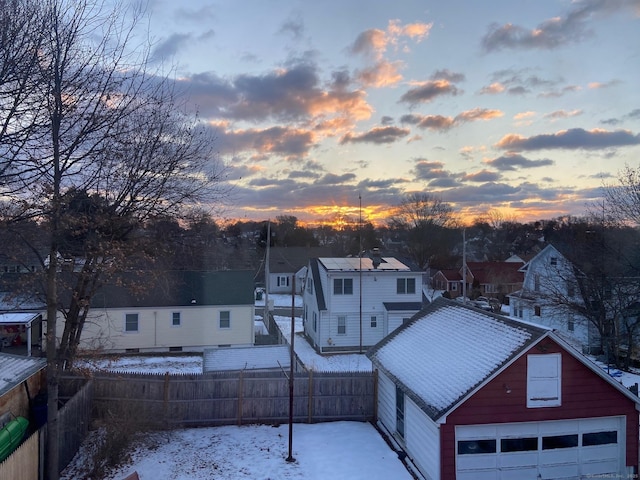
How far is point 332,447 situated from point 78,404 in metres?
7.15

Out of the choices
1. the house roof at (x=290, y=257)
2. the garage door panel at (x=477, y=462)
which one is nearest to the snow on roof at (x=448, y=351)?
the garage door panel at (x=477, y=462)

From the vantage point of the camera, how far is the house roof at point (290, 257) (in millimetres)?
58250

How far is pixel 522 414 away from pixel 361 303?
16194 millimetres

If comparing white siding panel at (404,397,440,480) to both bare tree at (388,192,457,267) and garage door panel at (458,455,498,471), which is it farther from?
bare tree at (388,192,457,267)

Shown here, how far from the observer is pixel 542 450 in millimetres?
11234

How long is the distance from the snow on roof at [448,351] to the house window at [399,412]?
0.59 m

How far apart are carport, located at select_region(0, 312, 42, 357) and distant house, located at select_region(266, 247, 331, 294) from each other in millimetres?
31146

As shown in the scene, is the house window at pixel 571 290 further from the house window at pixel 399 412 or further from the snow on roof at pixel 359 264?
the house window at pixel 399 412

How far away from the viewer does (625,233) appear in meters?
26.7

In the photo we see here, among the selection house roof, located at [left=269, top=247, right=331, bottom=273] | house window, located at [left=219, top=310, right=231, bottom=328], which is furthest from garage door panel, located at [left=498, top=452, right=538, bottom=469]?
house roof, located at [left=269, top=247, right=331, bottom=273]

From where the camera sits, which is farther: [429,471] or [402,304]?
[402,304]

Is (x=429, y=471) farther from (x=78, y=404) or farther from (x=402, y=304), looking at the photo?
(x=402, y=304)

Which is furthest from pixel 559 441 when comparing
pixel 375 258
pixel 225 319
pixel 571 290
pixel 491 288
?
pixel 491 288

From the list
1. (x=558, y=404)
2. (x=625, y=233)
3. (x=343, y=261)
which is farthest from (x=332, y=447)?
(x=625, y=233)
